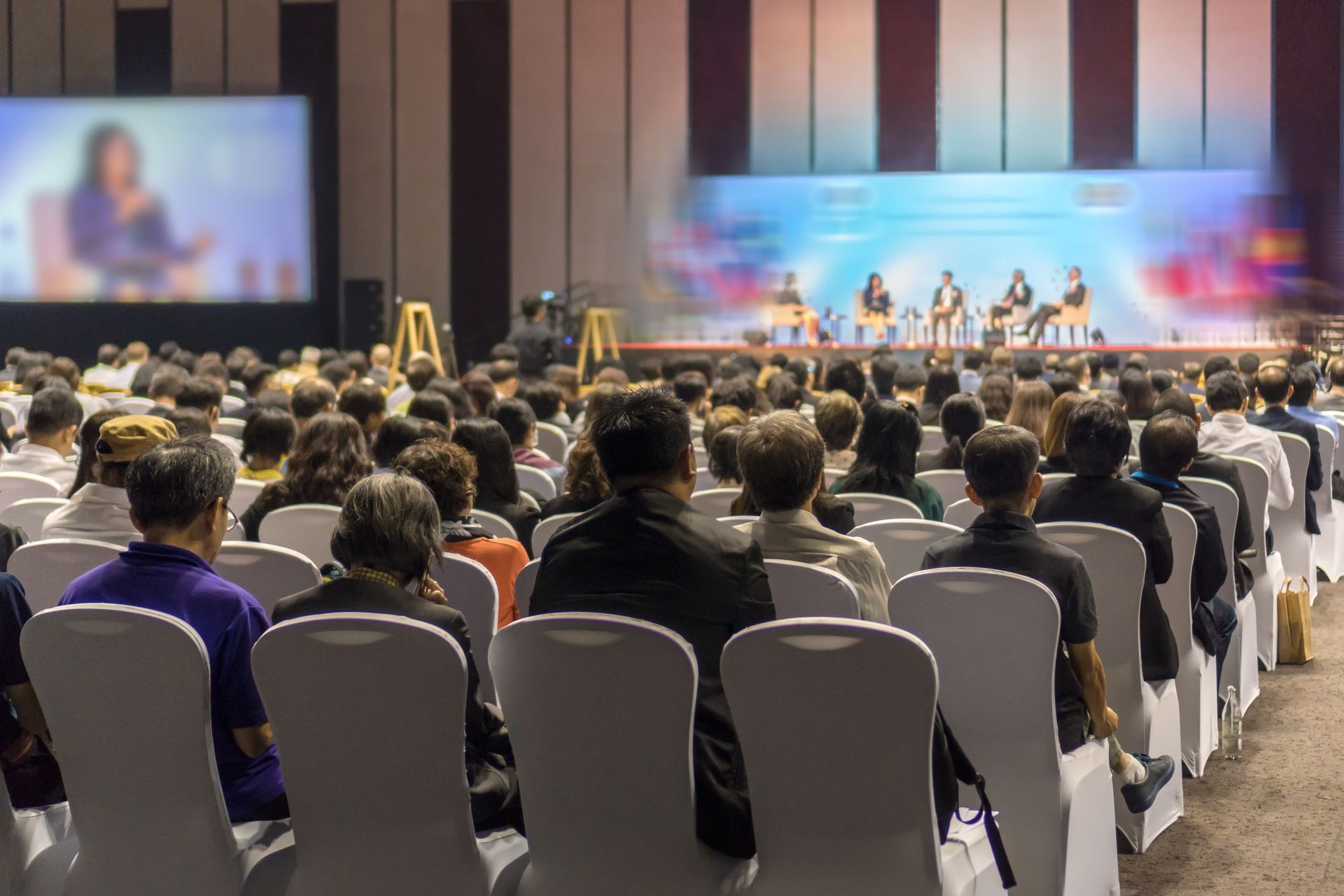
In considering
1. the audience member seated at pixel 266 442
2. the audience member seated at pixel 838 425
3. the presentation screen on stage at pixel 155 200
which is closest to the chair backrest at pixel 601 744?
the audience member seated at pixel 266 442

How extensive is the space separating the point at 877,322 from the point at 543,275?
14.2 ft

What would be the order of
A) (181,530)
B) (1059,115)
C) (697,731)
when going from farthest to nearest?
(1059,115)
(181,530)
(697,731)

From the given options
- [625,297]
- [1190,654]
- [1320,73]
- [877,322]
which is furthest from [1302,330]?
[1190,654]

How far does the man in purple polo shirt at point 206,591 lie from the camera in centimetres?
265

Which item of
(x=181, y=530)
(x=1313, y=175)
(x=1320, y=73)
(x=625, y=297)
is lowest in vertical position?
(x=181, y=530)

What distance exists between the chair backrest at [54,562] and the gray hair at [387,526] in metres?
0.99

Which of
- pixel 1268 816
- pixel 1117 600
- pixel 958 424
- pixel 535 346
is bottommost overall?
pixel 1268 816

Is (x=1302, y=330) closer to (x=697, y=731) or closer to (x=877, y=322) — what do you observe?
(x=877, y=322)

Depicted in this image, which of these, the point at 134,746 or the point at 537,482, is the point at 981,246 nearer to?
the point at 537,482

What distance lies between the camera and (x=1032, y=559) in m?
3.13

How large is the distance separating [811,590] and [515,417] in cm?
300

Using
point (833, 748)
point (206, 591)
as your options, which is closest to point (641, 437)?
point (833, 748)

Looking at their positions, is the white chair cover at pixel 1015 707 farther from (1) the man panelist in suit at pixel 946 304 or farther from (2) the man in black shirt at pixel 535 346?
(1) the man panelist in suit at pixel 946 304

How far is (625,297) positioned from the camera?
18062 mm
